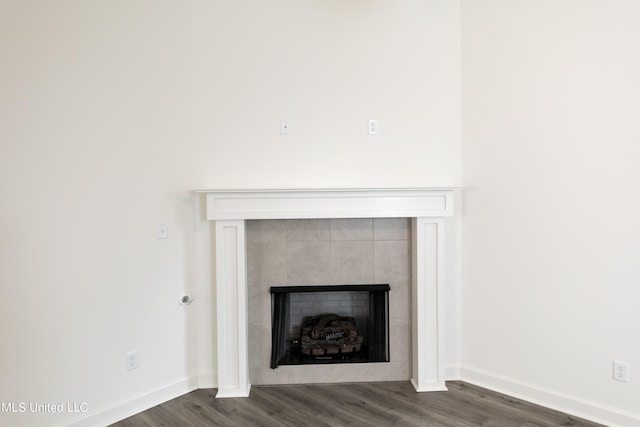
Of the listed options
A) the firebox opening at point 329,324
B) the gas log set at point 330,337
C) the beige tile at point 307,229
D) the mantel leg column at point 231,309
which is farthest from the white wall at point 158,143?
the gas log set at point 330,337

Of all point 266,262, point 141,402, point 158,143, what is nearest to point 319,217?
point 266,262

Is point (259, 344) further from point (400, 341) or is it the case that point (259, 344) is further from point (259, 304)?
point (400, 341)

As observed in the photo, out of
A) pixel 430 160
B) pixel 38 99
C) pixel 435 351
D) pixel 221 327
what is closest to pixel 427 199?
pixel 430 160

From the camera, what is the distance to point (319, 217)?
7.69ft

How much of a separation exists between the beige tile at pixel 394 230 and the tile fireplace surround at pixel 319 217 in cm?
10

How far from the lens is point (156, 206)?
231cm

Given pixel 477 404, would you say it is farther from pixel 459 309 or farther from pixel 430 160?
pixel 430 160

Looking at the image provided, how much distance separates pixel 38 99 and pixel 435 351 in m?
2.82

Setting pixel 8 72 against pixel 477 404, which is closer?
pixel 8 72

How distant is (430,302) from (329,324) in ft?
2.48
